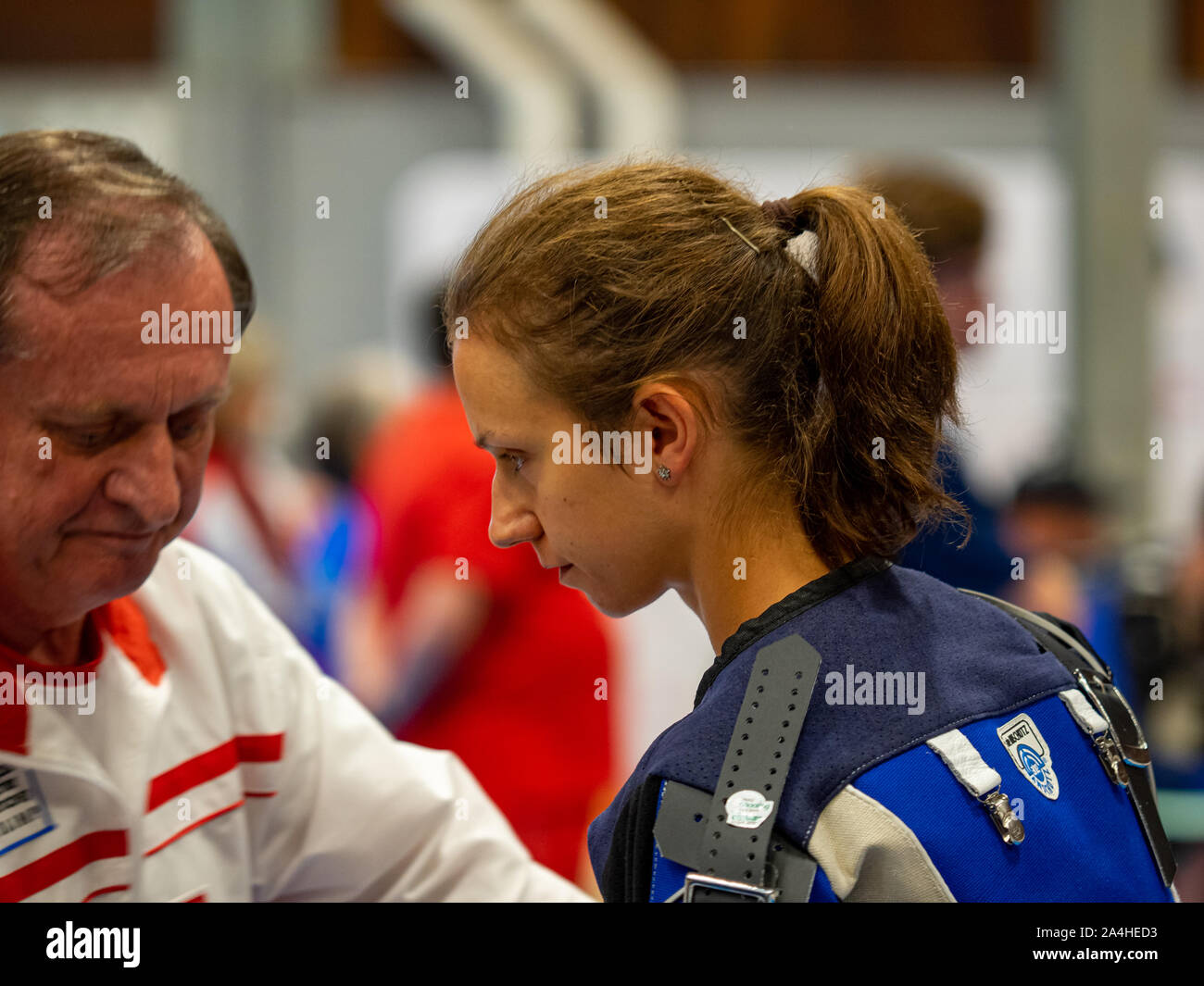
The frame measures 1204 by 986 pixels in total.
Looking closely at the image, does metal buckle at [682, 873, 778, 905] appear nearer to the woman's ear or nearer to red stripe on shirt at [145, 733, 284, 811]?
the woman's ear

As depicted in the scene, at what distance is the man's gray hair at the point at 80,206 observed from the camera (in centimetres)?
92

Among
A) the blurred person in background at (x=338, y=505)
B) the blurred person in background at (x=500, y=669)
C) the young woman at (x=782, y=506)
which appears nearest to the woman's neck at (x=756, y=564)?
the young woman at (x=782, y=506)

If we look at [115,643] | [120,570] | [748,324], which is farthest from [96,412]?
[748,324]

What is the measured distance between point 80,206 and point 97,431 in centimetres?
17

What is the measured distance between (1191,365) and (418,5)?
284 cm

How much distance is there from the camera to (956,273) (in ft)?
5.12

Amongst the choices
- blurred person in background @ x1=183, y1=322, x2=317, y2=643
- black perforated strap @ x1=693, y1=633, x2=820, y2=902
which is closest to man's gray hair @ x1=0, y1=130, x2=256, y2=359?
black perforated strap @ x1=693, y1=633, x2=820, y2=902

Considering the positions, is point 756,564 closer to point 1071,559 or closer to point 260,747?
point 260,747

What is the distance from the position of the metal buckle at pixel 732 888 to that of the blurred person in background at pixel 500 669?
1046 millimetres

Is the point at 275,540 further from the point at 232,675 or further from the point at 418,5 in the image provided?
the point at 418,5
